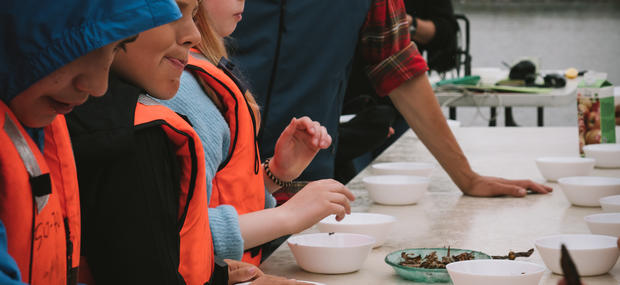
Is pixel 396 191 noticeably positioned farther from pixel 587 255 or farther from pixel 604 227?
pixel 587 255

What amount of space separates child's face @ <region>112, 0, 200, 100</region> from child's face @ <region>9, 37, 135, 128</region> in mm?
194

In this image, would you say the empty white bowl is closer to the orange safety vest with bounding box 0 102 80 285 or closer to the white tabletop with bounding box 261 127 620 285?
the white tabletop with bounding box 261 127 620 285

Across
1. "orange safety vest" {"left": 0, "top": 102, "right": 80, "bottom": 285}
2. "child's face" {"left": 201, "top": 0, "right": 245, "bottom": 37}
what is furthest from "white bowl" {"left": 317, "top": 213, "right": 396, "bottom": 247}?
"orange safety vest" {"left": 0, "top": 102, "right": 80, "bottom": 285}

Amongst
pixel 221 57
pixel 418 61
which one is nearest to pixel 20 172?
pixel 221 57

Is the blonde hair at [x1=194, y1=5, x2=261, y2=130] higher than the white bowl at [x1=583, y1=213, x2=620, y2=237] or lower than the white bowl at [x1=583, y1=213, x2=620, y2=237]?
higher

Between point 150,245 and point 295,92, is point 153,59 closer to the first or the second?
point 150,245

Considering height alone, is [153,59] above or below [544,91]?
above

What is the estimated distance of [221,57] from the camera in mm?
1409

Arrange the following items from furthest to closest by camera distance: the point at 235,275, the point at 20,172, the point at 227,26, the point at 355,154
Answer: the point at 355,154 → the point at 227,26 → the point at 235,275 → the point at 20,172

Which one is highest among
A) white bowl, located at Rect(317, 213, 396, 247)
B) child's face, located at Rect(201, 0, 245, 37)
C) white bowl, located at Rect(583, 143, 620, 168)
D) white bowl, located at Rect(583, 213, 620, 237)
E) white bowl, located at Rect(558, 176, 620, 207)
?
child's face, located at Rect(201, 0, 245, 37)

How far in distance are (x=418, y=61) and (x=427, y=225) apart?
621mm

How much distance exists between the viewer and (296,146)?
155 centimetres

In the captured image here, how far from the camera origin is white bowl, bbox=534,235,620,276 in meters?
1.15

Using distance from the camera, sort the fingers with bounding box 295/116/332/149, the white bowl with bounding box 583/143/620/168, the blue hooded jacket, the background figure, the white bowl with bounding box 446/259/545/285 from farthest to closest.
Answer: the background figure < the white bowl with bounding box 583/143/620/168 < the fingers with bounding box 295/116/332/149 < the white bowl with bounding box 446/259/545/285 < the blue hooded jacket
